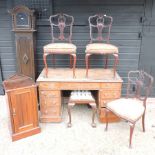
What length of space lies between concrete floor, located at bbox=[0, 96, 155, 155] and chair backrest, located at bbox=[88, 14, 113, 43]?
4.22ft

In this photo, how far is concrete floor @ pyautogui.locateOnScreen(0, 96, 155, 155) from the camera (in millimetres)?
2369

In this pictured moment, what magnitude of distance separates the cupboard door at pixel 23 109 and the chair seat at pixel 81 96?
1.80 ft

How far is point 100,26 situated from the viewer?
3.09 m

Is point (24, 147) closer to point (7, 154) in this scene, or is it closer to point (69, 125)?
point (7, 154)

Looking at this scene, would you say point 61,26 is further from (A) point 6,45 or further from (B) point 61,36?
(A) point 6,45

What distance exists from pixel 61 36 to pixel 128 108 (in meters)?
1.46

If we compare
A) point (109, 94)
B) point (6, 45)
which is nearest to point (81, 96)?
point (109, 94)

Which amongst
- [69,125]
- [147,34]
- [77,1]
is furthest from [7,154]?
[147,34]

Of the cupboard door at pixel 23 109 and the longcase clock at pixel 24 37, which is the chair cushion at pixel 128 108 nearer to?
the cupboard door at pixel 23 109

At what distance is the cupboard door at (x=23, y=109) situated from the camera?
2412 mm

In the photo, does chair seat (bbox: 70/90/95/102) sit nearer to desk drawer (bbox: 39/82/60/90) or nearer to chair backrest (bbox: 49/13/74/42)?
desk drawer (bbox: 39/82/60/90)

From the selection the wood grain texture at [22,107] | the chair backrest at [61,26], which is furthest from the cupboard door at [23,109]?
the chair backrest at [61,26]

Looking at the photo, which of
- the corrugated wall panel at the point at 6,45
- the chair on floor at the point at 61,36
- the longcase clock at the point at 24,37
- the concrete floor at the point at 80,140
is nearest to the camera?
the concrete floor at the point at 80,140

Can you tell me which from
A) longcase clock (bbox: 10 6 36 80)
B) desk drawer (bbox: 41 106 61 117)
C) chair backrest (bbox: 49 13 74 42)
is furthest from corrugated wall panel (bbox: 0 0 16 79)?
desk drawer (bbox: 41 106 61 117)
